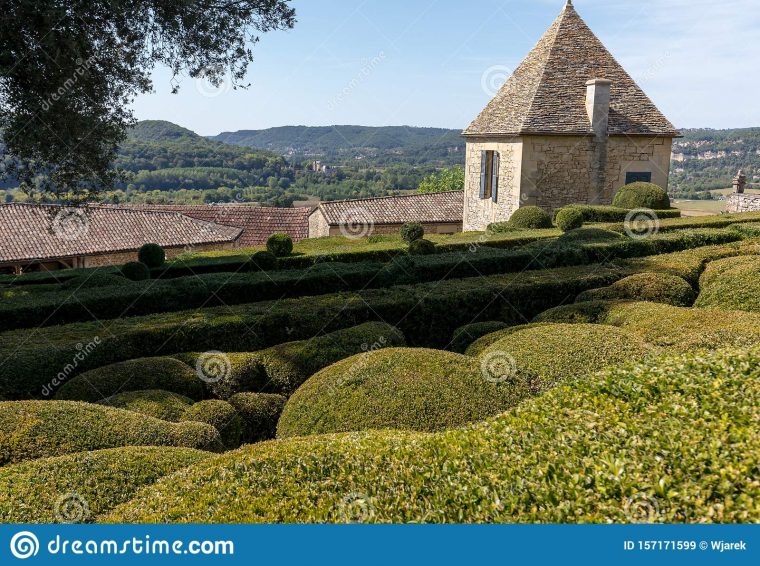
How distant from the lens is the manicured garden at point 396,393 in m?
3.54

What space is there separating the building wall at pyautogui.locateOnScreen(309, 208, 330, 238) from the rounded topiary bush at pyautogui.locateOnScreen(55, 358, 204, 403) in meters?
26.2

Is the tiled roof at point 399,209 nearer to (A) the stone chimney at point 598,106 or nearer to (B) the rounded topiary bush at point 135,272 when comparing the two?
(A) the stone chimney at point 598,106

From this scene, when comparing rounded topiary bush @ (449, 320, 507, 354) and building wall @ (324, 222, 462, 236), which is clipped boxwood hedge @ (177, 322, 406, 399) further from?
building wall @ (324, 222, 462, 236)

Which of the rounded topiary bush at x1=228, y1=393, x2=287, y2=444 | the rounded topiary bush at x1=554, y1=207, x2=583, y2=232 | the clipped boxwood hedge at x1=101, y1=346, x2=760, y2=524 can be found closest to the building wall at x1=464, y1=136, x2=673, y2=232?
the rounded topiary bush at x1=554, y1=207, x2=583, y2=232

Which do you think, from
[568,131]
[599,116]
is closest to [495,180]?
[568,131]

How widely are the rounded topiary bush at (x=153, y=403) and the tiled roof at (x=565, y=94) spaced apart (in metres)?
20.0

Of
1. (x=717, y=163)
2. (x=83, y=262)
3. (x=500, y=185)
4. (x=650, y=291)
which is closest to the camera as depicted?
(x=650, y=291)

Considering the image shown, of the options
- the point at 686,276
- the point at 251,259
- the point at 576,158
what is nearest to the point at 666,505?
the point at 686,276

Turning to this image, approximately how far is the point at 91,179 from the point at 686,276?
13.6m

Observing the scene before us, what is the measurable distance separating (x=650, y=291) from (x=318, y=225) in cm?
2707

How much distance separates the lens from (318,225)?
1455 inches

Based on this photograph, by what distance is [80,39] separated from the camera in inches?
491

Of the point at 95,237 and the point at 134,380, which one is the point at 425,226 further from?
the point at 134,380

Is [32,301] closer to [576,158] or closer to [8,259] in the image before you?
[8,259]
